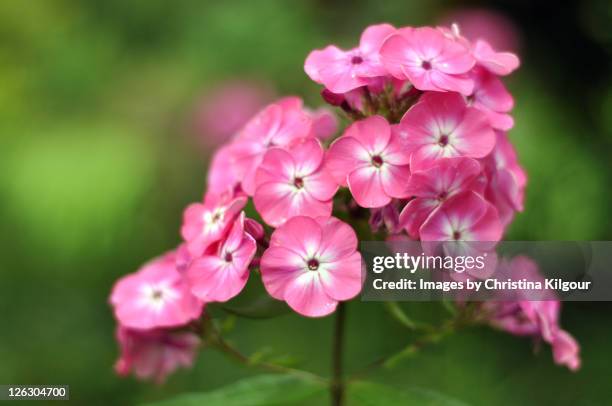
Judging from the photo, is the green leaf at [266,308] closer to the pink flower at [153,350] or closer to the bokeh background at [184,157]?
the pink flower at [153,350]

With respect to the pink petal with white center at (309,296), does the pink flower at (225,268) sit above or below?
above

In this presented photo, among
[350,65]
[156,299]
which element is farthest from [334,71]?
[156,299]

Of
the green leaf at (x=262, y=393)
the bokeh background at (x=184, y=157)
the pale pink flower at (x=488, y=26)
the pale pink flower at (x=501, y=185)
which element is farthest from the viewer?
the pale pink flower at (x=488, y=26)

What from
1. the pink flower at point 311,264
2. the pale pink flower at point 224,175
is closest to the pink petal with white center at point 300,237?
the pink flower at point 311,264

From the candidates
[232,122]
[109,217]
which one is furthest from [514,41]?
[109,217]

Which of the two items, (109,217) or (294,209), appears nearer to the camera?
(294,209)

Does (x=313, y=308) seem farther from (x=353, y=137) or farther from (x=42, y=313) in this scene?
(x=42, y=313)

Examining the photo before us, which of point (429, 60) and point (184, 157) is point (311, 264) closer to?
point (429, 60)
